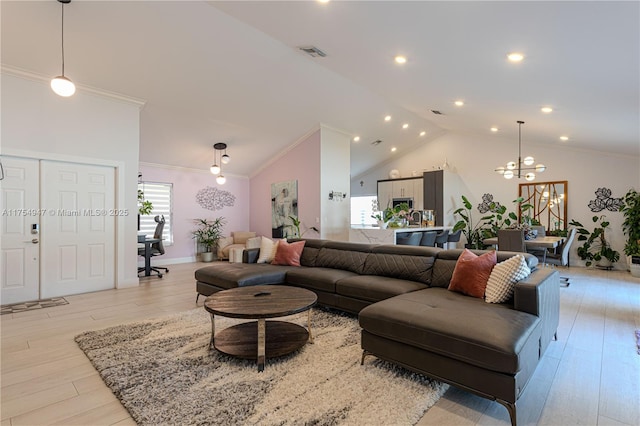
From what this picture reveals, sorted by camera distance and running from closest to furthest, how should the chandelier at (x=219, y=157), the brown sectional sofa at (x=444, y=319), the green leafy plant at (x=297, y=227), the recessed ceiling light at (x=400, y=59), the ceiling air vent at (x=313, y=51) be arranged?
1. the brown sectional sofa at (x=444, y=319)
2. the recessed ceiling light at (x=400, y=59)
3. the ceiling air vent at (x=313, y=51)
4. the chandelier at (x=219, y=157)
5. the green leafy plant at (x=297, y=227)

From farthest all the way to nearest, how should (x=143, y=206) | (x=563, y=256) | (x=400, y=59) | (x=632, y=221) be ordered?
1. (x=143, y=206)
2. (x=632, y=221)
3. (x=563, y=256)
4. (x=400, y=59)

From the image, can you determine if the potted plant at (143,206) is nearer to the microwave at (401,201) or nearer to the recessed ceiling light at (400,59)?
the recessed ceiling light at (400,59)

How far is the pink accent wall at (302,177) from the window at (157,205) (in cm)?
239

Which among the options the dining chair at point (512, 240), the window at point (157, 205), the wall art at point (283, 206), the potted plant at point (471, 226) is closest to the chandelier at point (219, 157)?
the window at point (157, 205)

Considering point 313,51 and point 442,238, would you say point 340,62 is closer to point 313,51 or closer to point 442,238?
point 313,51

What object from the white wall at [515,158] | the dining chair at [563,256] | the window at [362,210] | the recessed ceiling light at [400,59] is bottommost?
the dining chair at [563,256]

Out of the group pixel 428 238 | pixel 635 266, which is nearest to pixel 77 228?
pixel 428 238

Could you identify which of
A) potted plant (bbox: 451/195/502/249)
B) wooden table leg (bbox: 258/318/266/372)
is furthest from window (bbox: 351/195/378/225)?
wooden table leg (bbox: 258/318/266/372)

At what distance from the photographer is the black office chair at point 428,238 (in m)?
6.66

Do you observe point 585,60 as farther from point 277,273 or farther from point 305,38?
point 277,273

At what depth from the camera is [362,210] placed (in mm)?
11281

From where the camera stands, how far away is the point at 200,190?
27.9 ft

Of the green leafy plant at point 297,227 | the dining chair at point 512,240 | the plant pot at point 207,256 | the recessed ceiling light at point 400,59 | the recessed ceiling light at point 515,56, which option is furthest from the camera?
the plant pot at point 207,256

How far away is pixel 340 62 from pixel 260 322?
357cm
